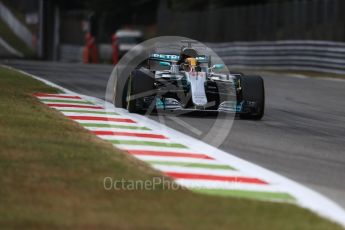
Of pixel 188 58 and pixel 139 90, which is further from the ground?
pixel 188 58

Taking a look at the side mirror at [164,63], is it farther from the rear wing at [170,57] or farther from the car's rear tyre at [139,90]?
the car's rear tyre at [139,90]

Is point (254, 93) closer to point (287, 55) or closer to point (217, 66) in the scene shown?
point (217, 66)

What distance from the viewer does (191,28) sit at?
4616cm

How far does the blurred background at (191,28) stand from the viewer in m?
32.7

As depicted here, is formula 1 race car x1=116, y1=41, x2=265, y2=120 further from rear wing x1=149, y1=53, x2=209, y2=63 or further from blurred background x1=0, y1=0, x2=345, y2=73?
blurred background x1=0, y1=0, x2=345, y2=73

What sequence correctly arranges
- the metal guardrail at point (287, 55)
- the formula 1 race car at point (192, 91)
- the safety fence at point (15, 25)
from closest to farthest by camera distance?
the formula 1 race car at point (192, 91)
the metal guardrail at point (287, 55)
the safety fence at point (15, 25)

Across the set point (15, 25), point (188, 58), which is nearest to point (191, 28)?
point (15, 25)

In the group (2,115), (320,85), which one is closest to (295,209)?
(2,115)

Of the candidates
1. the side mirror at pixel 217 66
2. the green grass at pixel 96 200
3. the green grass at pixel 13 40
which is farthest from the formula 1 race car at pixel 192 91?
the green grass at pixel 13 40

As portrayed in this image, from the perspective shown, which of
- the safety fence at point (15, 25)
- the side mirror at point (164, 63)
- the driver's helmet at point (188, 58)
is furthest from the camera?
the safety fence at point (15, 25)

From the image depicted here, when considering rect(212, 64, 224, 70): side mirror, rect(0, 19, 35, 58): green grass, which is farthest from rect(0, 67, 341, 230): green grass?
rect(0, 19, 35, 58): green grass

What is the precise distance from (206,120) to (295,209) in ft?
20.1

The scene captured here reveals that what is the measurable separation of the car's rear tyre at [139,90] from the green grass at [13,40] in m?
48.5

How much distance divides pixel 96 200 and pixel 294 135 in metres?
5.52
